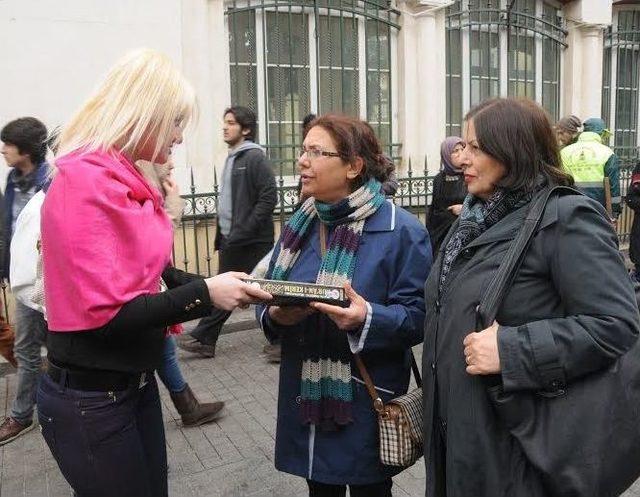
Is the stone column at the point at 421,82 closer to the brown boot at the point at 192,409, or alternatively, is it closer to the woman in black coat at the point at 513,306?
the brown boot at the point at 192,409

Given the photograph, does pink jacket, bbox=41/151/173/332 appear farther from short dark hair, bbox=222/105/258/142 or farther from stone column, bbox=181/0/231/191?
stone column, bbox=181/0/231/191

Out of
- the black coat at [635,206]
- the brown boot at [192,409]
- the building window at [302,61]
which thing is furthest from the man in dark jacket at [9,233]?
the black coat at [635,206]

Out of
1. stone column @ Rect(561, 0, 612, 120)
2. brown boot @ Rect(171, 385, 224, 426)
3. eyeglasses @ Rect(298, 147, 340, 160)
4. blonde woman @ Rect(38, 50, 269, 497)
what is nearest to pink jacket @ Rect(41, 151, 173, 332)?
blonde woman @ Rect(38, 50, 269, 497)

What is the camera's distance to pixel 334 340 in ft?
7.38

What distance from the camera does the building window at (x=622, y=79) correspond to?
1104 centimetres

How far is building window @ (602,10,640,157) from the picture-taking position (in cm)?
1104

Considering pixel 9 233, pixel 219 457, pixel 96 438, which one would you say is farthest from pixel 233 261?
pixel 96 438

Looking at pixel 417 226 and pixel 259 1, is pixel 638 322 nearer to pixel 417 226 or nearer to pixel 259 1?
pixel 417 226

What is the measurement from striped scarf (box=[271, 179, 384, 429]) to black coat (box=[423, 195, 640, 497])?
43 centimetres

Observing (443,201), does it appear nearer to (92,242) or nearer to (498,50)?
(92,242)

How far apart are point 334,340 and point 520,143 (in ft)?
3.01

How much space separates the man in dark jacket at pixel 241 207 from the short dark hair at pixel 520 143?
12.3 ft

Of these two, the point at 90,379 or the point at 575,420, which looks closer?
the point at 575,420

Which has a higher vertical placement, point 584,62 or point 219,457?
point 584,62
